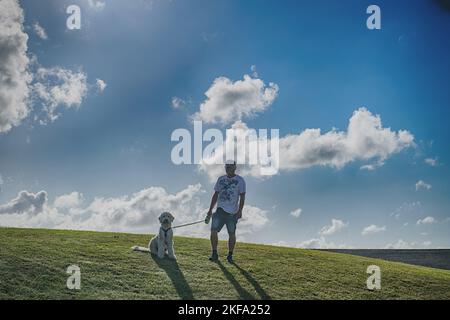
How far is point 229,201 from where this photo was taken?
12508 mm

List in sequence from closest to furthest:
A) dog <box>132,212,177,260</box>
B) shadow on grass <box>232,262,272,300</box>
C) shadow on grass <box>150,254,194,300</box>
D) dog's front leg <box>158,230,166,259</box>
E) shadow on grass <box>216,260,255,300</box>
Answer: shadow on grass <box>150,254,194,300</box> < shadow on grass <box>216,260,255,300</box> < shadow on grass <box>232,262,272,300</box> < dog <box>132,212,177,260</box> < dog's front leg <box>158,230,166,259</box>

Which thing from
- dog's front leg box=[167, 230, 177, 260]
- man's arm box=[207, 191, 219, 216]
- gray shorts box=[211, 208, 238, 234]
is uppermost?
man's arm box=[207, 191, 219, 216]

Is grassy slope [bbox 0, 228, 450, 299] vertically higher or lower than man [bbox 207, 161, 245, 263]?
lower

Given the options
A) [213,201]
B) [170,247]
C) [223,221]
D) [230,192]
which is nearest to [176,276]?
[170,247]

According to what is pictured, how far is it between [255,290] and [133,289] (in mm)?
2990

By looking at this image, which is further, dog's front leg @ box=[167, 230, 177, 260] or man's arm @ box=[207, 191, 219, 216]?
dog's front leg @ box=[167, 230, 177, 260]

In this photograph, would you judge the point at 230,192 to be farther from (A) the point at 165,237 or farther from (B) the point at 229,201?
(A) the point at 165,237

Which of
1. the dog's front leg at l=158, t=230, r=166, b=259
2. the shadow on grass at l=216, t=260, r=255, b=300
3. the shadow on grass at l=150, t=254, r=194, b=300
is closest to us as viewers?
the shadow on grass at l=150, t=254, r=194, b=300

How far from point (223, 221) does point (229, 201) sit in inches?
25.5

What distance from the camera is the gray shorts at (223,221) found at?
41.1ft

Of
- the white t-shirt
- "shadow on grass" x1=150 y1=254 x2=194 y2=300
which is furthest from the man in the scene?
"shadow on grass" x1=150 y1=254 x2=194 y2=300

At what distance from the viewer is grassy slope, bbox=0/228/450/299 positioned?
988 cm

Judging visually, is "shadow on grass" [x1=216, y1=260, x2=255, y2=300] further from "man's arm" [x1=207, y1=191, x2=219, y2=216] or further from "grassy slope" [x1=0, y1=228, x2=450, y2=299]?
"man's arm" [x1=207, y1=191, x2=219, y2=216]
